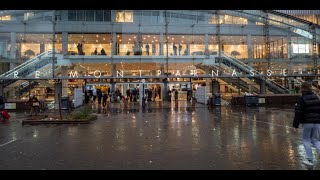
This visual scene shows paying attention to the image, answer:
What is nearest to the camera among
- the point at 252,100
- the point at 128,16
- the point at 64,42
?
the point at 252,100

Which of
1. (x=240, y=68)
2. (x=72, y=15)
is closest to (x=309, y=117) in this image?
(x=240, y=68)

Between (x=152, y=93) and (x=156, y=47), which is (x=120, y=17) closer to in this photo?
(x=156, y=47)

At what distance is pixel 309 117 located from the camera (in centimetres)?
734

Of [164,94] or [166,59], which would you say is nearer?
[166,59]

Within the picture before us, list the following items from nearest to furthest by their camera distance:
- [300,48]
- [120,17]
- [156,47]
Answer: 1. [156,47]
2. [120,17]
3. [300,48]

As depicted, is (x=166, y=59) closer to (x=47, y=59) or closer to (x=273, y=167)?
(x=47, y=59)

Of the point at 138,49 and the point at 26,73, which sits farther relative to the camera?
the point at 138,49

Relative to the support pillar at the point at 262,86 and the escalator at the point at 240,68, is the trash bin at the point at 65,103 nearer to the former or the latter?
the escalator at the point at 240,68

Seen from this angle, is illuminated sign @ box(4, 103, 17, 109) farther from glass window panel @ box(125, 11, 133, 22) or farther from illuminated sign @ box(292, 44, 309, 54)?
illuminated sign @ box(292, 44, 309, 54)
